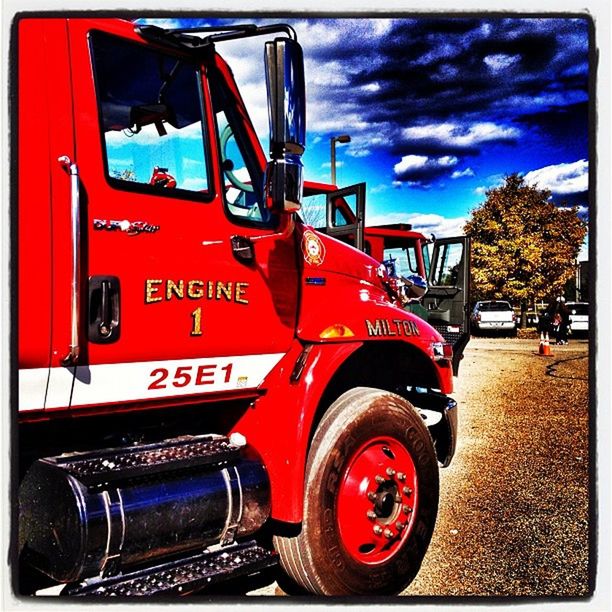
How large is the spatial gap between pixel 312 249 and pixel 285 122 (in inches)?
39.1

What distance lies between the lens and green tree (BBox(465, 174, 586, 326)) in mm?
24578

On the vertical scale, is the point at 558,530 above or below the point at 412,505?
below

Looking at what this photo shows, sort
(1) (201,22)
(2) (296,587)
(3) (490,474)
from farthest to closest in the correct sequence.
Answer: (3) (490,474) → (2) (296,587) → (1) (201,22)

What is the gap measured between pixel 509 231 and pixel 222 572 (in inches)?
1000

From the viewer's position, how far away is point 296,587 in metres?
3.26

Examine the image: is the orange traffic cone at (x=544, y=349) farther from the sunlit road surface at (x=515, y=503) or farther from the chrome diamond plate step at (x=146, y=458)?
the chrome diamond plate step at (x=146, y=458)

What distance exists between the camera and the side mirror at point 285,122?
249 centimetres

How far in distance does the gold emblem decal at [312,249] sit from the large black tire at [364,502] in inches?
30.8

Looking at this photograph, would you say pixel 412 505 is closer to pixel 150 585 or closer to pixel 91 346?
pixel 150 585

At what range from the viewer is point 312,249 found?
11.3 ft

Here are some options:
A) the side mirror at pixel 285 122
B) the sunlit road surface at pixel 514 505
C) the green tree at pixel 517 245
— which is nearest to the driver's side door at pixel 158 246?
the side mirror at pixel 285 122

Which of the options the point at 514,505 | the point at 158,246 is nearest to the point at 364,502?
the point at 158,246
